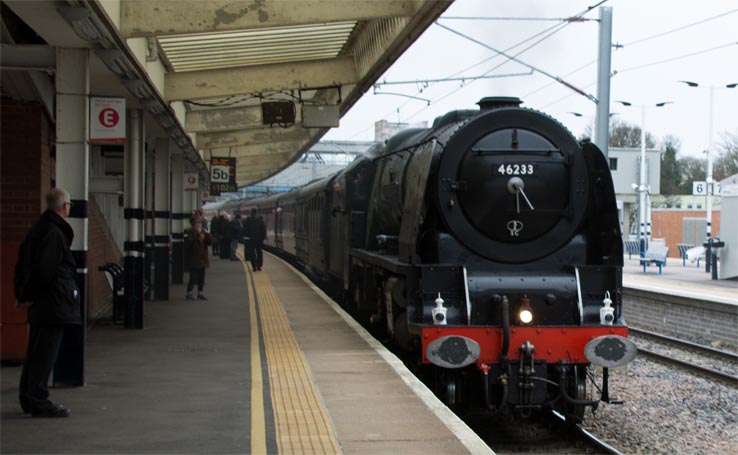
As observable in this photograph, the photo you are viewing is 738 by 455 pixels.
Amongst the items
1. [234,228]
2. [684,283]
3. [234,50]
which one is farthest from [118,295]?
[234,228]

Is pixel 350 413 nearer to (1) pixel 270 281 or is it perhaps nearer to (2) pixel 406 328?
(2) pixel 406 328

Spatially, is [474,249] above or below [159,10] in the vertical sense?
below

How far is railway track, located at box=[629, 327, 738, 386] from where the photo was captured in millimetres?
11624

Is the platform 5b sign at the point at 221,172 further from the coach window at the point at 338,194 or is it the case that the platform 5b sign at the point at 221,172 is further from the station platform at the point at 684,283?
the station platform at the point at 684,283

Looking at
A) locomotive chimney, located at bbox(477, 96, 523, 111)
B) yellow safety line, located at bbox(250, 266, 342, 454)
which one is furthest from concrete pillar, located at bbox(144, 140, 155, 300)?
locomotive chimney, located at bbox(477, 96, 523, 111)

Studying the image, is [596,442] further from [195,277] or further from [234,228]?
[234,228]

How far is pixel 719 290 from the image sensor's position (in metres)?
20.0

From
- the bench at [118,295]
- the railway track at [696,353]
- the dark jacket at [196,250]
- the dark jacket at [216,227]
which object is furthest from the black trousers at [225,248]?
the bench at [118,295]

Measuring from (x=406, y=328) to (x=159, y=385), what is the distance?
2553 mm

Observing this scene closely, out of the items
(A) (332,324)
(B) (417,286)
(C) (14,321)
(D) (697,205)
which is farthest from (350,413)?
(D) (697,205)

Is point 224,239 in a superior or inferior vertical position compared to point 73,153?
inferior

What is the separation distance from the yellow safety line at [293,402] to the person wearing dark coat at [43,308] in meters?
1.71

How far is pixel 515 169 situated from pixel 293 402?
3282 millimetres

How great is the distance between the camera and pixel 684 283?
2256cm
